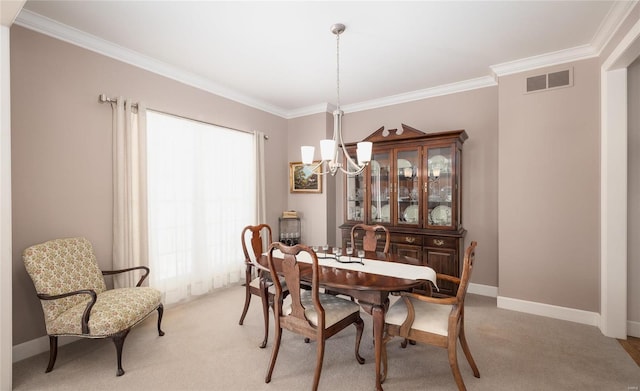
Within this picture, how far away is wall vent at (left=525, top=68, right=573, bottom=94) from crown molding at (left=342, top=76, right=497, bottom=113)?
1.67ft

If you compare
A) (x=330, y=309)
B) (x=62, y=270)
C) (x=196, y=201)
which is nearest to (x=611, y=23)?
(x=330, y=309)

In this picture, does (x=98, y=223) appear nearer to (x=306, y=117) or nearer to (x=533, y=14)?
(x=306, y=117)

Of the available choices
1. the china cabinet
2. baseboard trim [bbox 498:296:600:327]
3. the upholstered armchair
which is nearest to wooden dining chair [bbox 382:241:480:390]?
the china cabinet

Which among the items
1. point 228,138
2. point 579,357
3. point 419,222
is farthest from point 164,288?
point 579,357

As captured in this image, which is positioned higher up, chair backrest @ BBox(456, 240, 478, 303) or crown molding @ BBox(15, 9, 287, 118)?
crown molding @ BBox(15, 9, 287, 118)

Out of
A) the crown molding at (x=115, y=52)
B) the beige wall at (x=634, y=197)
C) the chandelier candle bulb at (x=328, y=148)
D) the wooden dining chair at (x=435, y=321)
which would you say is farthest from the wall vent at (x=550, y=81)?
the crown molding at (x=115, y=52)

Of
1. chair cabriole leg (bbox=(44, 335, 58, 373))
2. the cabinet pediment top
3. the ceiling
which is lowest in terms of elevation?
chair cabriole leg (bbox=(44, 335, 58, 373))

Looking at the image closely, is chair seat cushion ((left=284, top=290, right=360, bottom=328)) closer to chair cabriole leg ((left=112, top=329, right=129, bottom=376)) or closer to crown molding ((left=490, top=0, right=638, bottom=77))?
chair cabriole leg ((left=112, top=329, right=129, bottom=376))

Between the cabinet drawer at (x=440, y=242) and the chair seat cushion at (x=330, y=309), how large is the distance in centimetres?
174

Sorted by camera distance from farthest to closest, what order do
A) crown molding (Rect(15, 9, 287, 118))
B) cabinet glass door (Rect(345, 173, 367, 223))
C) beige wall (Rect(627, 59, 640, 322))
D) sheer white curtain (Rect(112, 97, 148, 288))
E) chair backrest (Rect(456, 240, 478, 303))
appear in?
cabinet glass door (Rect(345, 173, 367, 223))
sheer white curtain (Rect(112, 97, 148, 288))
beige wall (Rect(627, 59, 640, 322))
crown molding (Rect(15, 9, 287, 118))
chair backrest (Rect(456, 240, 478, 303))

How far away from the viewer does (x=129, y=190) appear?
10.1 feet

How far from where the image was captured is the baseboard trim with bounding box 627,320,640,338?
9.18 ft

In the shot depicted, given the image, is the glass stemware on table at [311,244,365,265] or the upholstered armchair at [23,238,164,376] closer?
the upholstered armchair at [23,238,164,376]

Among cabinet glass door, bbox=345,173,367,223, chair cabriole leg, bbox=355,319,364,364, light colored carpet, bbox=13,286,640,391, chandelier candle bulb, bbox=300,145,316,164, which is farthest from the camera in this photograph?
cabinet glass door, bbox=345,173,367,223
